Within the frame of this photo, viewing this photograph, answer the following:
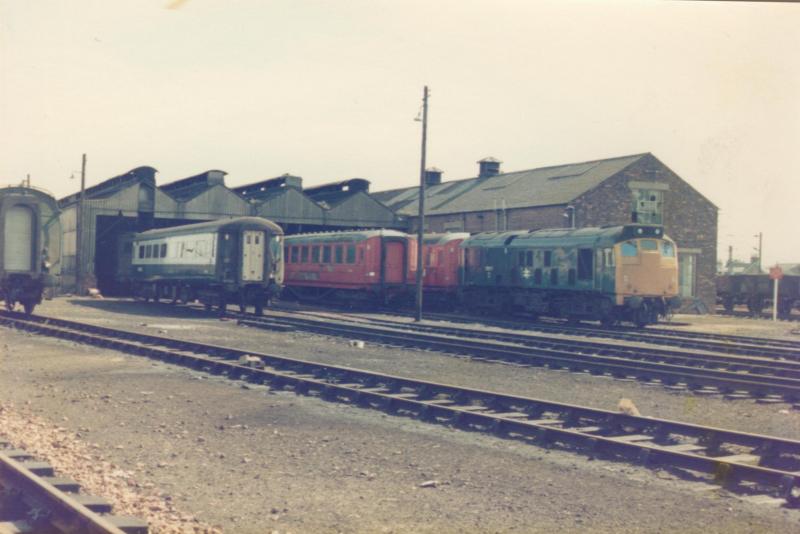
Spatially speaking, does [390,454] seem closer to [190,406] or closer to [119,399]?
[190,406]

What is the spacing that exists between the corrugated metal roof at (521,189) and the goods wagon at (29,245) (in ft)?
69.6

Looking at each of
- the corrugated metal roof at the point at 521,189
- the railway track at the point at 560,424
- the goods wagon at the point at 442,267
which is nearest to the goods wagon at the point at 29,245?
the railway track at the point at 560,424

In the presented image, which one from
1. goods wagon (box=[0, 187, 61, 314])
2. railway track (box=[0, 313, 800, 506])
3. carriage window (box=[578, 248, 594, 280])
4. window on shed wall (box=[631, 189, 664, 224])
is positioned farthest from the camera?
window on shed wall (box=[631, 189, 664, 224])

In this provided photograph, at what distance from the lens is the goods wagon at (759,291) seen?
3644cm

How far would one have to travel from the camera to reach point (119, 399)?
10.5 metres

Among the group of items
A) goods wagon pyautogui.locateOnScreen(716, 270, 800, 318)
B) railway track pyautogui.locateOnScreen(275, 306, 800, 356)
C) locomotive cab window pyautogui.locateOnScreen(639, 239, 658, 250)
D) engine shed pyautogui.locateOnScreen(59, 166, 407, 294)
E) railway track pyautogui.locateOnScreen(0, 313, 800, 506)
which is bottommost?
railway track pyautogui.locateOnScreen(0, 313, 800, 506)

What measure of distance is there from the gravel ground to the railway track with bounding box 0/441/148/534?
281 millimetres

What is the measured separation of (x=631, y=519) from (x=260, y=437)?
391 cm

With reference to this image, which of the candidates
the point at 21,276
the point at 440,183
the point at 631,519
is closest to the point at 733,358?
the point at 631,519

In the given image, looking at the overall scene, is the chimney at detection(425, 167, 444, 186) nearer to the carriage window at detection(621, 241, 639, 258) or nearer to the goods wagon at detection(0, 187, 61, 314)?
the carriage window at detection(621, 241, 639, 258)

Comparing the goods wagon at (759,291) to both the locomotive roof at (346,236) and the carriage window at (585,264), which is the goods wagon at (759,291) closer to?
the carriage window at (585,264)

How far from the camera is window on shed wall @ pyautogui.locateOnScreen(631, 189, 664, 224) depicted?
38338 mm

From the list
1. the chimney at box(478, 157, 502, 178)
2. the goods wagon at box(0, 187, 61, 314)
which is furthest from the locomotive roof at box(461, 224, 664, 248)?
the chimney at box(478, 157, 502, 178)

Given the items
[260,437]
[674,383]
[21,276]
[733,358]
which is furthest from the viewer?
[21,276]
